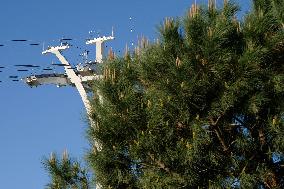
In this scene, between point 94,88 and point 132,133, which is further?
point 94,88

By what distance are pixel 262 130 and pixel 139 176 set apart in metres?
1.98

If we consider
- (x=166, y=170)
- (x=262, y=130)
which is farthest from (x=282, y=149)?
(x=166, y=170)

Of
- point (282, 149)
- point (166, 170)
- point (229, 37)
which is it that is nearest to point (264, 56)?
point (229, 37)

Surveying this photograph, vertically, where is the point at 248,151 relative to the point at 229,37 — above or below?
below

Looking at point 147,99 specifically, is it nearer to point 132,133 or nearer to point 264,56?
point 132,133

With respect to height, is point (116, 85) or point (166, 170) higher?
point (116, 85)

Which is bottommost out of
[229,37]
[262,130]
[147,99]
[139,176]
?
[139,176]

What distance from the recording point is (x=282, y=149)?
29.0 feet

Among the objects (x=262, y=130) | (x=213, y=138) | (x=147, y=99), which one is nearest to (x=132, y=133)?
(x=147, y=99)

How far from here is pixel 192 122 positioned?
8.79 meters

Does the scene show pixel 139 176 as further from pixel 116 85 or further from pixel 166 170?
pixel 116 85

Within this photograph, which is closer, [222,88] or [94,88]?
[222,88]

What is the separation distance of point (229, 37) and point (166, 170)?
228 centimetres

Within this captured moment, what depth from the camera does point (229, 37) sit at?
9.37 metres
